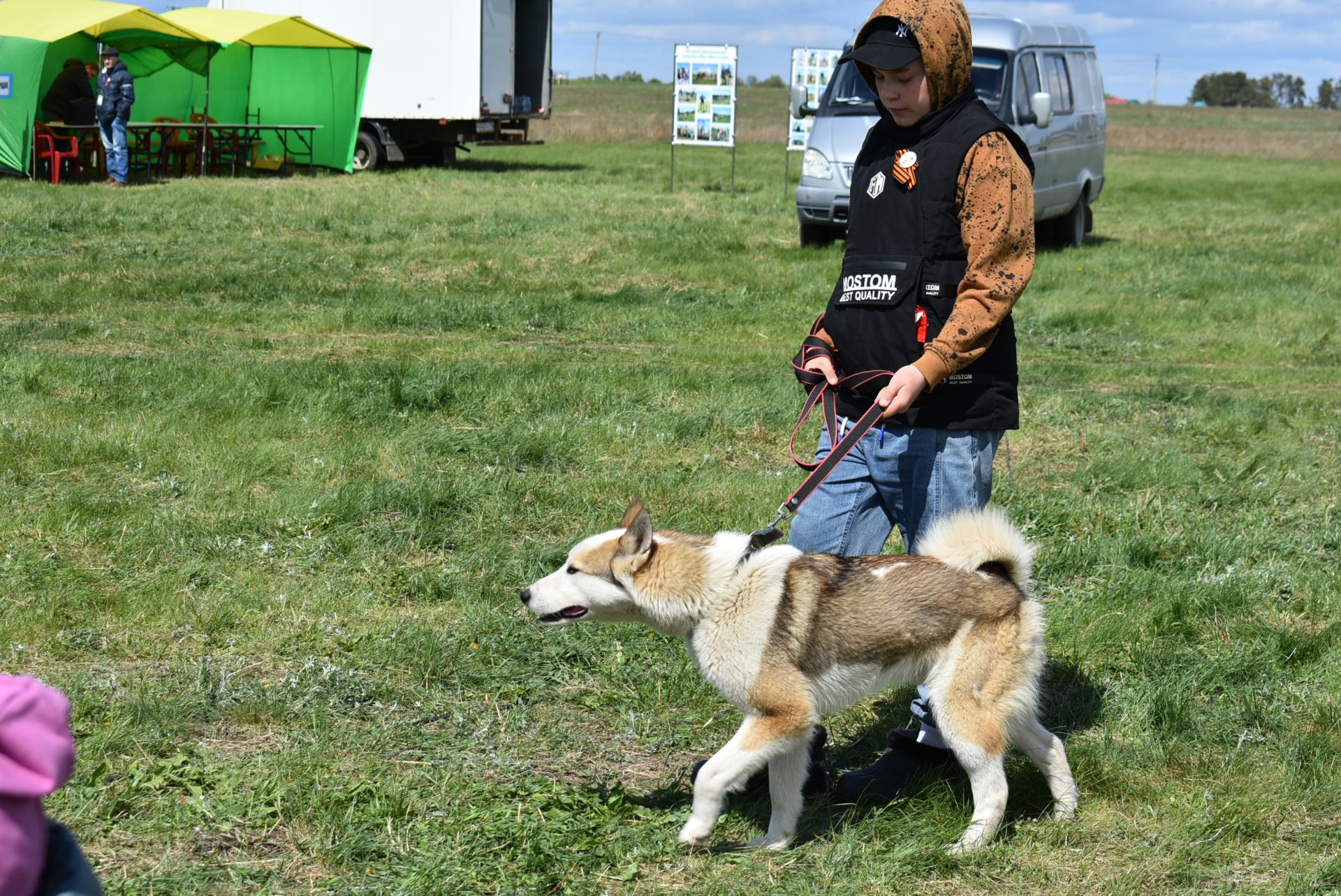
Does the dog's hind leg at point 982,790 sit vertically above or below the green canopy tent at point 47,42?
below

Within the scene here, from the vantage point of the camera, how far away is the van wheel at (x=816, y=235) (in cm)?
1450

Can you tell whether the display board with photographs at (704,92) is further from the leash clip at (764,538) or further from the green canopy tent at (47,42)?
the leash clip at (764,538)

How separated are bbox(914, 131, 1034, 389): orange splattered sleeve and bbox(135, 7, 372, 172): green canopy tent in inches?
780

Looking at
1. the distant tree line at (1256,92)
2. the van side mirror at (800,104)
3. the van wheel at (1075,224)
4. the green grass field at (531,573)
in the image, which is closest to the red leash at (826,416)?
the green grass field at (531,573)

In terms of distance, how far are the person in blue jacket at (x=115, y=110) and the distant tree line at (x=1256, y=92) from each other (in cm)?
10890

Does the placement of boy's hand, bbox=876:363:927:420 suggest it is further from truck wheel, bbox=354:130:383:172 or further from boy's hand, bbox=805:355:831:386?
truck wheel, bbox=354:130:383:172

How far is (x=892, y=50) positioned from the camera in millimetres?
2977

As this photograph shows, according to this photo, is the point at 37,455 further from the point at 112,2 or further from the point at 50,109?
the point at 112,2

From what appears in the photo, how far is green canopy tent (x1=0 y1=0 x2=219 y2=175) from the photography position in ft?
57.0

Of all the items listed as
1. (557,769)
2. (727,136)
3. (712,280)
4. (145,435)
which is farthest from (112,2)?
(557,769)

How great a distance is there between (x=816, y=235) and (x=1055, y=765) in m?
11.8

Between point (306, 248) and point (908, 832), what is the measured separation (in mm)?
10861

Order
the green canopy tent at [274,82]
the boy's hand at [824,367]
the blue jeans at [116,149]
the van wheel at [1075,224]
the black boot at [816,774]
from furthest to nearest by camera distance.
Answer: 1. the green canopy tent at [274,82]
2. the blue jeans at [116,149]
3. the van wheel at [1075,224]
4. the black boot at [816,774]
5. the boy's hand at [824,367]

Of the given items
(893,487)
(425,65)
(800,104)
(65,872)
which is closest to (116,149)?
(425,65)
